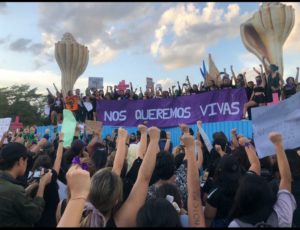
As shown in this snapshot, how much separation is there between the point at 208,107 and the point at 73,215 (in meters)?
9.38

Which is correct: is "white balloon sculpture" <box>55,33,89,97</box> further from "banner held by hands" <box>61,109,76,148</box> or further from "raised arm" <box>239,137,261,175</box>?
"raised arm" <box>239,137,261,175</box>

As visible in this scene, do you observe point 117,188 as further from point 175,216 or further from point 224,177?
point 224,177

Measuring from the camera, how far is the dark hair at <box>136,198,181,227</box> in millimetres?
2043

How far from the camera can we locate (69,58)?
44.6 meters

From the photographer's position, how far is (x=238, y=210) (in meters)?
2.46

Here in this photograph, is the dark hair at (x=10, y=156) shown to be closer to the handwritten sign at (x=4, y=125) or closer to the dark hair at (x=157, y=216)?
the dark hair at (x=157, y=216)

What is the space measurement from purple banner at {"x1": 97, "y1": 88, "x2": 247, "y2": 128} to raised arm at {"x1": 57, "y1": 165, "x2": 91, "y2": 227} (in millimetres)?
8878

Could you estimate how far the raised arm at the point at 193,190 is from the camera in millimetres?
2598

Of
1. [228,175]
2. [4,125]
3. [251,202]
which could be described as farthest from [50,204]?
[4,125]

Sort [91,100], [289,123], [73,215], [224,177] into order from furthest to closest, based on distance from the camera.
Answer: [91,100]
[289,123]
[224,177]
[73,215]

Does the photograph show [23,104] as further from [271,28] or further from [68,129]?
[68,129]

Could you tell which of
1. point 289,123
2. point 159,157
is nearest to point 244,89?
point 289,123

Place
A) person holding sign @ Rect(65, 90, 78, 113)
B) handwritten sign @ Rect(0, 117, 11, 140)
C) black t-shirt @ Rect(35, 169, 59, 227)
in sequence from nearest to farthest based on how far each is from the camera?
1. black t-shirt @ Rect(35, 169, 59, 227)
2. handwritten sign @ Rect(0, 117, 11, 140)
3. person holding sign @ Rect(65, 90, 78, 113)

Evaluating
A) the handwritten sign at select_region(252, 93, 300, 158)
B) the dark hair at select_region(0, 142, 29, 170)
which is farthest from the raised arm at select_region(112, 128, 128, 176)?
the handwritten sign at select_region(252, 93, 300, 158)
